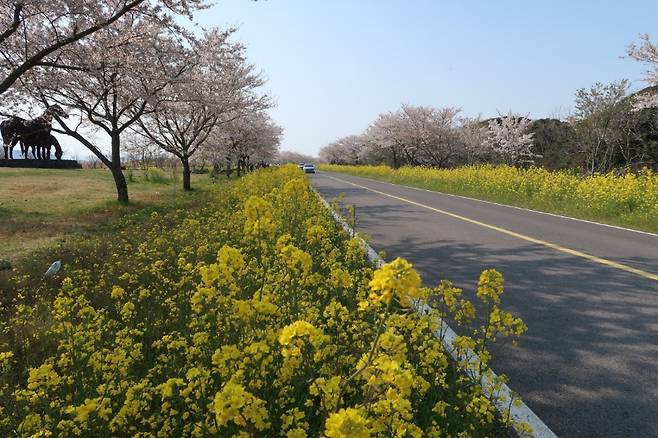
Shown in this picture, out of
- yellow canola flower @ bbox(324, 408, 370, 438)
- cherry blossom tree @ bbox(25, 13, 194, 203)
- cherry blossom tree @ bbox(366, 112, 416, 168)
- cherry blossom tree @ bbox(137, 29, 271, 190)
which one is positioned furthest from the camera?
cherry blossom tree @ bbox(366, 112, 416, 168)

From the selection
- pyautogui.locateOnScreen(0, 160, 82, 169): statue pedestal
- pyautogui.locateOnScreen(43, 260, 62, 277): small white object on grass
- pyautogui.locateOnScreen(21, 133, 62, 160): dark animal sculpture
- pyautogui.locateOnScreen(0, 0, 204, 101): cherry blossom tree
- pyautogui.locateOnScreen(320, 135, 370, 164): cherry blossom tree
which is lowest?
pyautogui.locateOnScreen(43, 260, 62, 277): small white object on grass

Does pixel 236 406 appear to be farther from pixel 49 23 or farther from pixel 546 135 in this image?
pixel 546 135

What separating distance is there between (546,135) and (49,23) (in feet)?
130

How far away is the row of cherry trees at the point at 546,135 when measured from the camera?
23.9m

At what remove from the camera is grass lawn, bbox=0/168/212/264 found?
8.88m

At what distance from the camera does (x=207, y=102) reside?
16.8 m

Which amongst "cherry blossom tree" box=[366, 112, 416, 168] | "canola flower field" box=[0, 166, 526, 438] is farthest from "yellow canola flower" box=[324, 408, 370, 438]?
"cherry blossom tree" box=[366, 112, 416, 168]

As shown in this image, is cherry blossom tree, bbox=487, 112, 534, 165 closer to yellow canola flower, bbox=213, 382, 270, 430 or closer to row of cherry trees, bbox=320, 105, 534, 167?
row of cherry trees, bbox=320, 105, 534, 167

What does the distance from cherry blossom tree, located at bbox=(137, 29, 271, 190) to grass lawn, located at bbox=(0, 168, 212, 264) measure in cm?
284

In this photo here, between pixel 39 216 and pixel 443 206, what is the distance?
39.4ft

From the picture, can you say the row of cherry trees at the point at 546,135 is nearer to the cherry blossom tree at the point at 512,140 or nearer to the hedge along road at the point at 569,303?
the cherry blossom tree at the point at 512,140

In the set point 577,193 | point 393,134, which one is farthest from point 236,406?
point 393,134

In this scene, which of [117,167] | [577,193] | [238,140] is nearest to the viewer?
[117,167]

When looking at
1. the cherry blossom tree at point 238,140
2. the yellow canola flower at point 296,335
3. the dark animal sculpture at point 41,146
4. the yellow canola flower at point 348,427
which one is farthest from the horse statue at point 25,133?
the yellow canola flower at point 348,427
